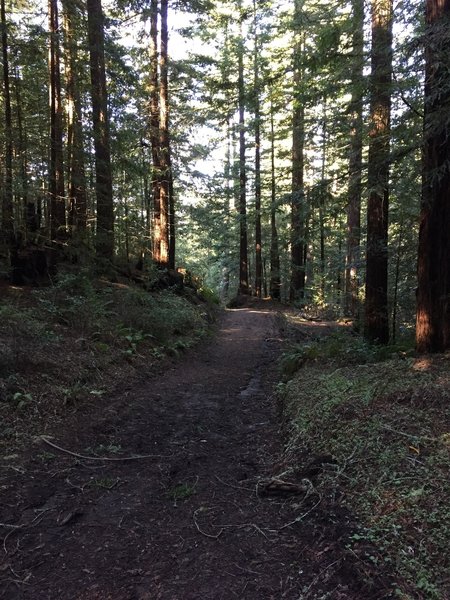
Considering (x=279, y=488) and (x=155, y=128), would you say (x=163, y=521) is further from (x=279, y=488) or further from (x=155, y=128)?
(x=155, y=128)

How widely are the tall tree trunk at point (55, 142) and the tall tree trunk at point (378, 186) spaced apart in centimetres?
738

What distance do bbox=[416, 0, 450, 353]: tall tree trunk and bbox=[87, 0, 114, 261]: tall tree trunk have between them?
9396 mm

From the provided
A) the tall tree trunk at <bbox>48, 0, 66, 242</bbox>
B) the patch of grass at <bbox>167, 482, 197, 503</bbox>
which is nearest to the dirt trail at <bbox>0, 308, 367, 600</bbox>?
the patch of grass at <bbox>167, 482, 197, 503</bbox>

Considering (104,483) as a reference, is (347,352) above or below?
above

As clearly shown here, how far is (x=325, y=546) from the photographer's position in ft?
10.2

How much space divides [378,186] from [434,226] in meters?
1.52

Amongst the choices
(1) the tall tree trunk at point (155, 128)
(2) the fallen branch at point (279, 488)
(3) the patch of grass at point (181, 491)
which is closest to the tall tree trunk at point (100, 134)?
(1) the tall tree trunk at point (155, 128)

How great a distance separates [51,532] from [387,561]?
2561 mm

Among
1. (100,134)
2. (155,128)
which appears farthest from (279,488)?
(155,128)

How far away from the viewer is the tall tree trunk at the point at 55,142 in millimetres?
10969

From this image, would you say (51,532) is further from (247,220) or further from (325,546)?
(247,220)

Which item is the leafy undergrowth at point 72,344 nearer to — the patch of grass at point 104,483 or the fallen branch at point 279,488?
the patch of grass at point 104,483

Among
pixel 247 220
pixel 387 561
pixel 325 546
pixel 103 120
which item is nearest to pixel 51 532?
pixel 325 546

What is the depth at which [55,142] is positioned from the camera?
36.2ft
